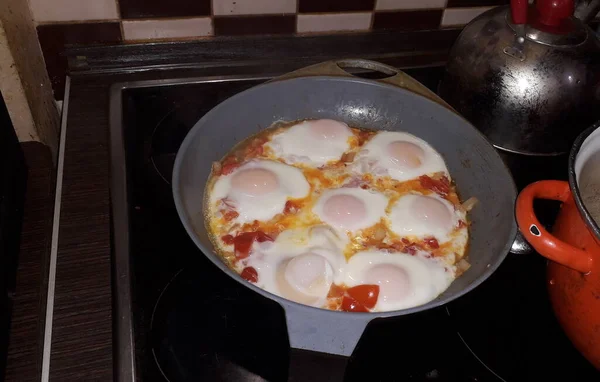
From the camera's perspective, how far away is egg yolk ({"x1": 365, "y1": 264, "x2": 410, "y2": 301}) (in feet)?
3.48

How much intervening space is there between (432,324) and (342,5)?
89cm

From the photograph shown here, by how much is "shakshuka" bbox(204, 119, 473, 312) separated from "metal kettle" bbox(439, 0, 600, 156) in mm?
172

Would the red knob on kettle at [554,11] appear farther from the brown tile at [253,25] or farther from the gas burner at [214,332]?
the gas burner at [214,332]

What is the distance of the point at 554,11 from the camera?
122cm

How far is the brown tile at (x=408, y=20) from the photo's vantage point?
5.13 feet

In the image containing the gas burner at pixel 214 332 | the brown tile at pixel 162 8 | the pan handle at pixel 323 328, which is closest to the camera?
the pan handle at pixel 323 328

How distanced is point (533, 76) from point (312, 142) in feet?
1.70

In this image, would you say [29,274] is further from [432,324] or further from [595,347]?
[595,347]

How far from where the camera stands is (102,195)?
1171mm

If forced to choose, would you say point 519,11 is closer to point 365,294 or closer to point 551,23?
point 551,23

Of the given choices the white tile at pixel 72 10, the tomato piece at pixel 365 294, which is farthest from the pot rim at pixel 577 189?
the white tile at pixel 72 10

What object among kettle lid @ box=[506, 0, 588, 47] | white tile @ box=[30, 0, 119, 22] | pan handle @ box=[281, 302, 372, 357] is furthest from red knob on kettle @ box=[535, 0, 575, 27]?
white tile @ box=[30, 0, 119, 22]

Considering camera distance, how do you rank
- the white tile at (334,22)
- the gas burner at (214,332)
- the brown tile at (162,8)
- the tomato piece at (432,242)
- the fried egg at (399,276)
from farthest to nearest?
the white tile at (334,22) < the brown tile at (162,8) < the tomato piece at (432,242) < the fried egg at (399,276) < the gas burner at (214,332)

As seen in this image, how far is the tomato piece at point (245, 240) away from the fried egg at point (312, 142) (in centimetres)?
25
